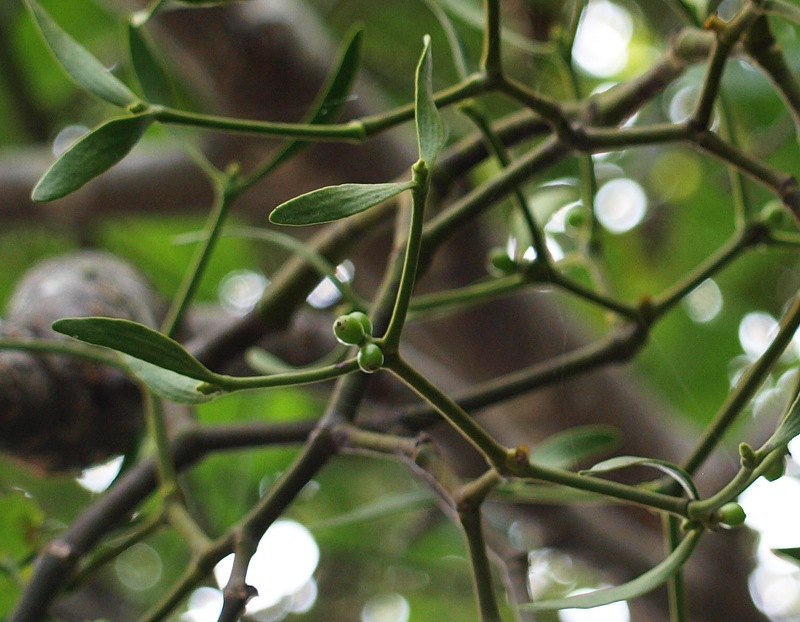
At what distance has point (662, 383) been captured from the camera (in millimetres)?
1072

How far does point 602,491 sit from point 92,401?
41 cm

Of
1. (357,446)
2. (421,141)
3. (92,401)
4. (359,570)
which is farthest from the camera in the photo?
(359,570)

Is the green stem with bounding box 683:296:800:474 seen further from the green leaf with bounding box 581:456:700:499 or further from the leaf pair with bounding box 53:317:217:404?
the leaf pair with bounding box 53:317:217:404

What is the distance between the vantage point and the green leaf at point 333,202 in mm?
210

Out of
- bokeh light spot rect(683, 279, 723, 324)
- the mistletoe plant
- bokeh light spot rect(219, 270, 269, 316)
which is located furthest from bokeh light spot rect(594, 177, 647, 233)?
the mistletoe plant

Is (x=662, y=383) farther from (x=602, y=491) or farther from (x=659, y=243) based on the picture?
(x=602, y=491)

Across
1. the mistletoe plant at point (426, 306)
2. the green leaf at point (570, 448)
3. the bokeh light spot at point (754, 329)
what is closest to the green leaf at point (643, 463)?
the mistletoe plant at point (426, 306)

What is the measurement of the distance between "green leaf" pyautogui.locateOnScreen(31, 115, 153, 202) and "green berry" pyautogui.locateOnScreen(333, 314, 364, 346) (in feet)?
0.36

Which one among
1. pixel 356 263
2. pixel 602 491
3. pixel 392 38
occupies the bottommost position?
pixel 602 491

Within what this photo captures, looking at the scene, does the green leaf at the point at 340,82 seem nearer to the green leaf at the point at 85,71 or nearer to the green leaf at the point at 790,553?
the green leaf at the point at 85,71

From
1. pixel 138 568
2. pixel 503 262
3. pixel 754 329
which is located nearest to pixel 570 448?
pixel 503 262

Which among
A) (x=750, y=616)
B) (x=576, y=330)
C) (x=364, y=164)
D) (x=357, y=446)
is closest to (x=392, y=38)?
(x=364, y=164)

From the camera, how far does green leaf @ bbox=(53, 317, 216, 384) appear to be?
0.22 metres

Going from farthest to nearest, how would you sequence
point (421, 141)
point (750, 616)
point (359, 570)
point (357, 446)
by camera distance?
point (359, 570), point (750, 616), point (357, 446), point (421, 141)
